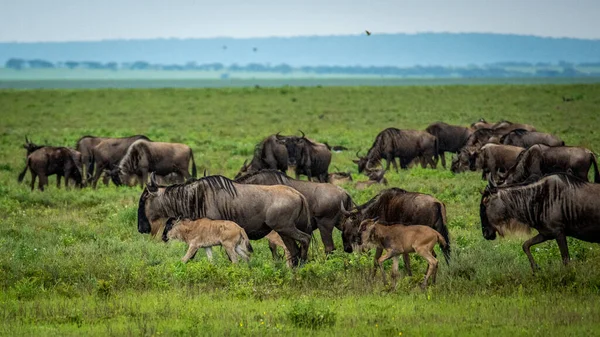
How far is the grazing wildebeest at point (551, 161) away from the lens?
1859 cm

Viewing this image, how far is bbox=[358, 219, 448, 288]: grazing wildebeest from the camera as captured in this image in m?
11.4

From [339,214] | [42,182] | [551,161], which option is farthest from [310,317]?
[42,182]

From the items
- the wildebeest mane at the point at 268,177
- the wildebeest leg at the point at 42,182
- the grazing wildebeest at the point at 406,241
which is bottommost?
the wildebeest leg at the point at 42,182

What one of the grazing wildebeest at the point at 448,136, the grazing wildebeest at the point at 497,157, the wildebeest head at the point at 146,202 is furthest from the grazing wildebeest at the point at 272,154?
the wildebeest head at the point at 146,202

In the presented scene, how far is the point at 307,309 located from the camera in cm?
942

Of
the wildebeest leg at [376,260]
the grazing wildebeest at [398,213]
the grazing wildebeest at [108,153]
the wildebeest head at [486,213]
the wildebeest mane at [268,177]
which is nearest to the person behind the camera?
the wildebeest leg at [376,260]

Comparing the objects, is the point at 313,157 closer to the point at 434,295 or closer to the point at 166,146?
the point at 166,146

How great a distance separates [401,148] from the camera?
26.8m

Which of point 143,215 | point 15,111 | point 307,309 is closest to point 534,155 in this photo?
point 143,215

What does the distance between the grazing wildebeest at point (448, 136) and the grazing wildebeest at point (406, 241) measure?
56.6ft

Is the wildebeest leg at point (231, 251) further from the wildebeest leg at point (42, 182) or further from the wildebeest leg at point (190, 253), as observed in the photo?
the wildebeest leg at point (42, 182)

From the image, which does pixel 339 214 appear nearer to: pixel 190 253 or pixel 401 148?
pixel 190 253

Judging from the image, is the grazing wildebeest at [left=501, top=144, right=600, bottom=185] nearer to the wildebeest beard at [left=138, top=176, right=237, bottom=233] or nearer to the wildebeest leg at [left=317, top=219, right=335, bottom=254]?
the wildebeest leg at [left=317, top=219, right=335, bottom=254]

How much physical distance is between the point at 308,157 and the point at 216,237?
1161 cm
